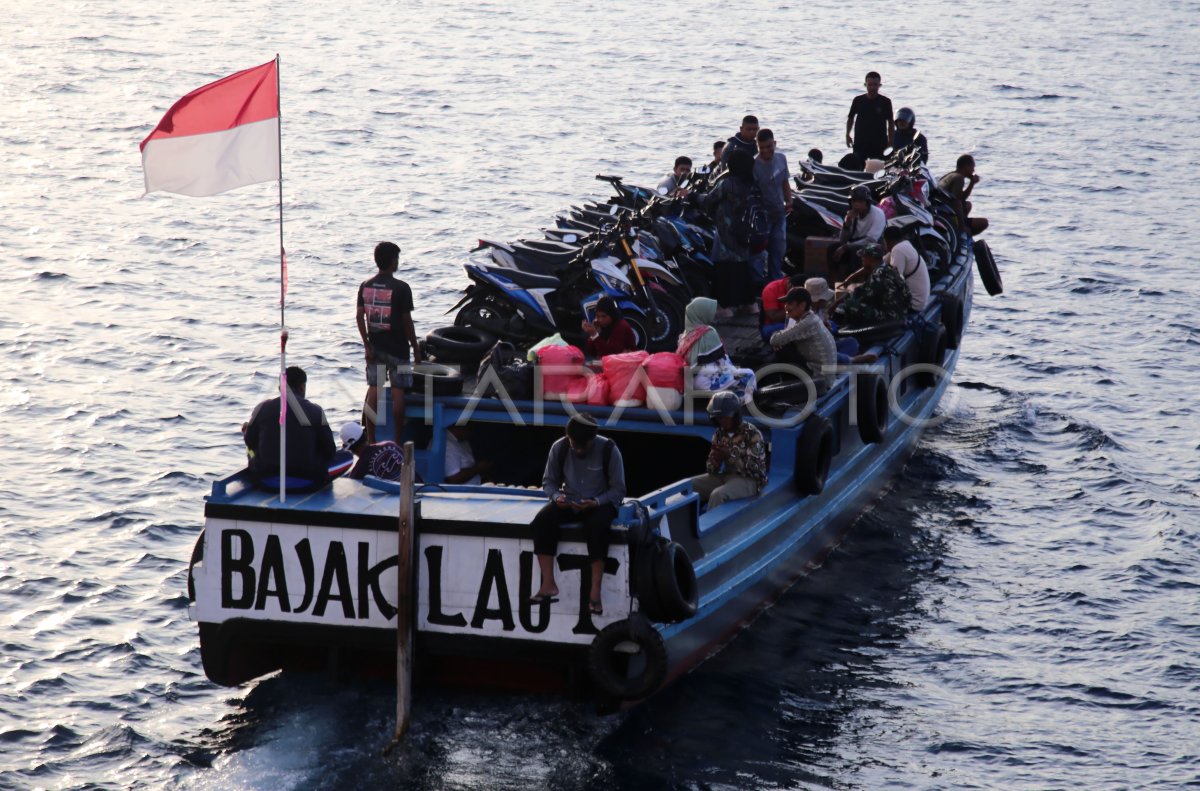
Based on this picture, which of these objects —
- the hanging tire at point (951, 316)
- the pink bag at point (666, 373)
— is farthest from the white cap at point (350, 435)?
the hanging tire at point (951, 316)

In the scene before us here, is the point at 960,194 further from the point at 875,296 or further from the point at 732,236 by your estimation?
the point at 875,296

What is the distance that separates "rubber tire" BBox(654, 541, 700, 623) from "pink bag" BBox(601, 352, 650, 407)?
206cm

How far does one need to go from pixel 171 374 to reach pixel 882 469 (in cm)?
895

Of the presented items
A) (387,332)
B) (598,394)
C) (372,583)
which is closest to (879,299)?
(598,394)

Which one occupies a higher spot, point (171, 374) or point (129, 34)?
point (129, 34)

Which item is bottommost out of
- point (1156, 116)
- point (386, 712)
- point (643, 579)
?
point (386, 712)

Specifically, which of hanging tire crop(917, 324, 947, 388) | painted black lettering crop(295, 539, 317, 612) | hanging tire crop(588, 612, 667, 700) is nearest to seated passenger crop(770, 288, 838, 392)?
hanging tire crop(917, 324, 947, 388)

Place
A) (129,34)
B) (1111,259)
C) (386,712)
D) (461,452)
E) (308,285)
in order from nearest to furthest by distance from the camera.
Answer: (386,712) → (461,452) → (308,285) → (1111,259) → (129,34)

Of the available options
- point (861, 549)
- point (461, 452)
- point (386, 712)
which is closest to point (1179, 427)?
point (861, 549)

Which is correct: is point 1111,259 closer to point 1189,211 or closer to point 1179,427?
point 1189,211

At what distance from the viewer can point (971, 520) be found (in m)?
15.5

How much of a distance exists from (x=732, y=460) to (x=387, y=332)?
110 inches

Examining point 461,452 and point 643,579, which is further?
point 461,452

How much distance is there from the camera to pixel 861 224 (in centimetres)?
1538
